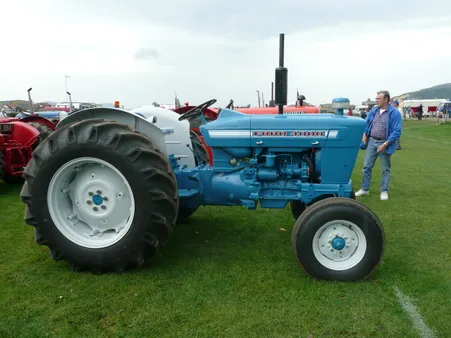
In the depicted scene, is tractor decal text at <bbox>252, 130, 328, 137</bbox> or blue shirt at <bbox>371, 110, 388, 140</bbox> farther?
blue shirt at <bbox>371, 110, 388, 140</bbox>

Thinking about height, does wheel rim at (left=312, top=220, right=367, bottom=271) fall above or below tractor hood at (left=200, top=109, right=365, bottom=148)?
below

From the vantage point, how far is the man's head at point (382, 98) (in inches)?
229

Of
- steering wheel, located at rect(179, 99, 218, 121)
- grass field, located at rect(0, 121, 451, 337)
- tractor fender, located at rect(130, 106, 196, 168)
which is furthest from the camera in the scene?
tractor fender, located at rect(130, 106, 196, 168)

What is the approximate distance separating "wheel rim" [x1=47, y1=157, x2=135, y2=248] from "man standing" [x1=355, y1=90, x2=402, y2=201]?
376 centimetres

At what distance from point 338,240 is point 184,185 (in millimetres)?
1514

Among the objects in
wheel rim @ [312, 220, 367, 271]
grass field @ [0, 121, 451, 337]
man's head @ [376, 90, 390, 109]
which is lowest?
grass field @ [0, 121, 451, 337]

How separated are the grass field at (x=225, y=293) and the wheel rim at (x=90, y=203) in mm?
349

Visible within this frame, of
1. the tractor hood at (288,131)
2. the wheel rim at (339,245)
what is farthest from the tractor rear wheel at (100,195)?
the wheel rim at (339,245)

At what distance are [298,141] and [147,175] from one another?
1385mm

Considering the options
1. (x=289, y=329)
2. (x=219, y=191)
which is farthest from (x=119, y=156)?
(x=289, y=329)

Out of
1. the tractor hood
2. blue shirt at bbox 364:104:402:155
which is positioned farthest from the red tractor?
blue shirt at bbox 364:104:402:155

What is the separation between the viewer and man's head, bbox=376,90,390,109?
5828 mm

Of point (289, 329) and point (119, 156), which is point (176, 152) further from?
point (289, 329)

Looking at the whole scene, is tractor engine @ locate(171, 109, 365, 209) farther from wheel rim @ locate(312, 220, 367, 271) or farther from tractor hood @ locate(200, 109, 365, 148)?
wheel rim @ locate(312, 220, 367, 271)
